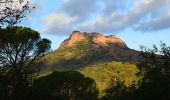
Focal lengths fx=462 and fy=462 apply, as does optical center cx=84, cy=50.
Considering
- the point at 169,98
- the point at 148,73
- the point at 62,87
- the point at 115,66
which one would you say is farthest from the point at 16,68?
the point at 115,66

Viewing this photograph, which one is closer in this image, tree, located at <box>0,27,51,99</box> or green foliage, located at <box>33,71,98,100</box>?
tree, located at <box>0,27,51,99</box>

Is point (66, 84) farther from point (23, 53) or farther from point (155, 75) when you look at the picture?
point (155, 75)

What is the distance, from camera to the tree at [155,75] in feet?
120

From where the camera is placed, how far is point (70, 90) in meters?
75.2

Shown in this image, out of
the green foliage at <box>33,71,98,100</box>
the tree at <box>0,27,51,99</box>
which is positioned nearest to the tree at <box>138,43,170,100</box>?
the tree at <box>0,27,51,99</box>

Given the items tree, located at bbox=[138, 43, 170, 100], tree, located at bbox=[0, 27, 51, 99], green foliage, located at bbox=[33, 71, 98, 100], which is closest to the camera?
tree, located at bbox=[138, 43, 170, 100]

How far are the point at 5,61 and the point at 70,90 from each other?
27.8 metres

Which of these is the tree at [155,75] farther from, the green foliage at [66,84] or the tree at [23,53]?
the green foliage at [66,84]

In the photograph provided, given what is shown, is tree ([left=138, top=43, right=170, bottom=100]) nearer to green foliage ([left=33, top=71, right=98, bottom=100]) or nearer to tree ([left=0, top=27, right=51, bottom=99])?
tree ([left=0, top=27, right=51, bottom=99])

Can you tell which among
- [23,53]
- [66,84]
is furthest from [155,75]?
[66,84]

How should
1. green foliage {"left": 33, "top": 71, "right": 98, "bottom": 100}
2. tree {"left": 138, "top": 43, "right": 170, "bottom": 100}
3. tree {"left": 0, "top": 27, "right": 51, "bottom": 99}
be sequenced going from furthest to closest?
green foliage {"left": 33, "top": 71, "right": 98, "bottom": 100} < tree {"left": 0, "top": 27, "right": 51, "bottom": 99} < tree {"left": 138, "top": 43, "right": 170, "bottom": 100}

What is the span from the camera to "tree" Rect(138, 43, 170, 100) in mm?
36719

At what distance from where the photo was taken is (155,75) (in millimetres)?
39281

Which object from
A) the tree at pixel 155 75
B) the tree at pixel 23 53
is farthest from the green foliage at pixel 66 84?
the tree at pixel 155 75
